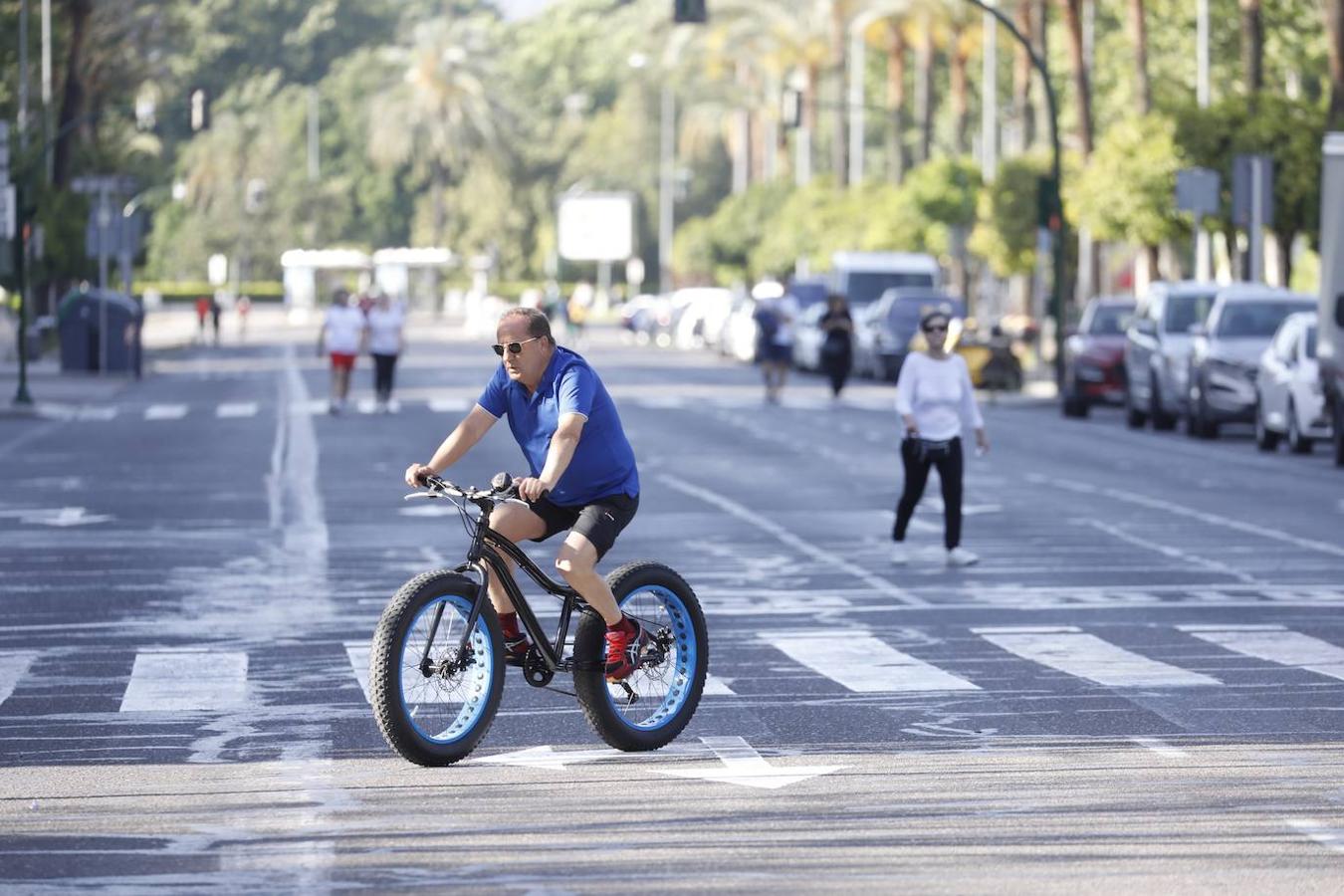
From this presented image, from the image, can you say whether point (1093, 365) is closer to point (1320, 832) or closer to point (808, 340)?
point (808, 340)

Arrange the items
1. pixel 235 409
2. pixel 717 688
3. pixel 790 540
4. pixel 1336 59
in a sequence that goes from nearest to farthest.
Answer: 1. pixel 717 688
2. pixel 790 540
3. pixel 235 409
4. pixel 1336 59

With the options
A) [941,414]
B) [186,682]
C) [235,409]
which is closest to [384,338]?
[235,409]

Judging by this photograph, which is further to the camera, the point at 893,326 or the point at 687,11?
the point at 893,326

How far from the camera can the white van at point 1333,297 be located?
29.3 meters

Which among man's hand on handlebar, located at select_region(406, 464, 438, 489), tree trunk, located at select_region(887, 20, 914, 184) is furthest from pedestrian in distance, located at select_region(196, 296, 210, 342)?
man's hand on handlebar, located at select_region(406, 464, 438, 489)

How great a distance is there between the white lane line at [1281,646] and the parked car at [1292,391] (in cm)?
1610

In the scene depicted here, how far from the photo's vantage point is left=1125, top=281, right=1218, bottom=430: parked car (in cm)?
3644

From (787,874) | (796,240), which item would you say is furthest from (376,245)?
(787,874)

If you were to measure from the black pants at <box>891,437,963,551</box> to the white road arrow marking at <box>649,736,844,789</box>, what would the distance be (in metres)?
8.11

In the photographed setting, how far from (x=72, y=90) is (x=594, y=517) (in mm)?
58731

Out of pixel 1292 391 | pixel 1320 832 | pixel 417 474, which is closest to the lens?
pixel 1320 832

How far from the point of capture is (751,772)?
33.2 ft

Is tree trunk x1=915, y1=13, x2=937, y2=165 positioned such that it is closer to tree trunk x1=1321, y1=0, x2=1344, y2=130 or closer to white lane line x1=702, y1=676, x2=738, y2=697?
tree trunk x1=1321, y1=0, x2=1344, y2=130

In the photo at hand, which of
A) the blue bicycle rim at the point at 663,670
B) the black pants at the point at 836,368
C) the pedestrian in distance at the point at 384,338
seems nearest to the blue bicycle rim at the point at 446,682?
the blue bicycle rim at the point at 663,670
